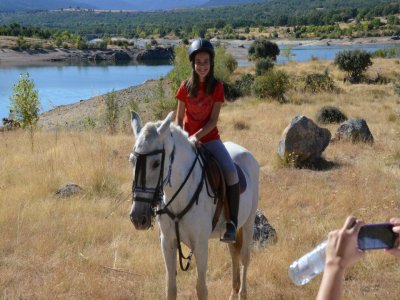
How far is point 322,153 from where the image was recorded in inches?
471

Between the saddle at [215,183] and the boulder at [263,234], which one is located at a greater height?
the saddle at [215,183]

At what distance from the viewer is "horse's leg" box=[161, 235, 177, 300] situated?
13.9 feet

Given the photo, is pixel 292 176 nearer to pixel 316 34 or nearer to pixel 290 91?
pixel 290 91

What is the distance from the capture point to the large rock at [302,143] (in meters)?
11.1

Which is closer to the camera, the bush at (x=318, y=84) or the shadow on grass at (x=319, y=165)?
the shadow on grass at (x=319, y=165)

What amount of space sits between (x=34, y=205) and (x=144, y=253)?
8.15 feet

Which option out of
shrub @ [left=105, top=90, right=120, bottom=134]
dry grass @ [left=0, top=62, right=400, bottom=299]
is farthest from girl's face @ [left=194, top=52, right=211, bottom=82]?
shrub @ [left=105, top=90, right=120, bottom=134]

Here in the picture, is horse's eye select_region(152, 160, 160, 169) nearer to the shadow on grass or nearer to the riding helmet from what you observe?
the riding helmet

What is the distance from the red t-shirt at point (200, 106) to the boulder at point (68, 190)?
4344 millimetres

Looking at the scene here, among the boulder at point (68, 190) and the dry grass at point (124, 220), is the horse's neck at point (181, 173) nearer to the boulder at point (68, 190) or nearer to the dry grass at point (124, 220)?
the dry grass at point (124, 220)

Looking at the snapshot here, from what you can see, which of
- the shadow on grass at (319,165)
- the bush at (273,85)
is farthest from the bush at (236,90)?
the shadow on grass at (319,165)

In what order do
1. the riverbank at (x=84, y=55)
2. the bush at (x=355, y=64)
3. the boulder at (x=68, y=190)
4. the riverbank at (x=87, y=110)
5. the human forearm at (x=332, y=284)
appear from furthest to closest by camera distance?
the riverbank at (x=84, y=55) → the bush at (x=355, y=64) → the riverbank at (x=87, y=110) → the boulder at (x=68, y=190) → the human forearm at (x=332, y=284)

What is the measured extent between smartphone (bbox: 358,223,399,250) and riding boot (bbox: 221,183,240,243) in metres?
2.62

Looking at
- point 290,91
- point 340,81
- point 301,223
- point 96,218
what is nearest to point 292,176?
point 301,223
